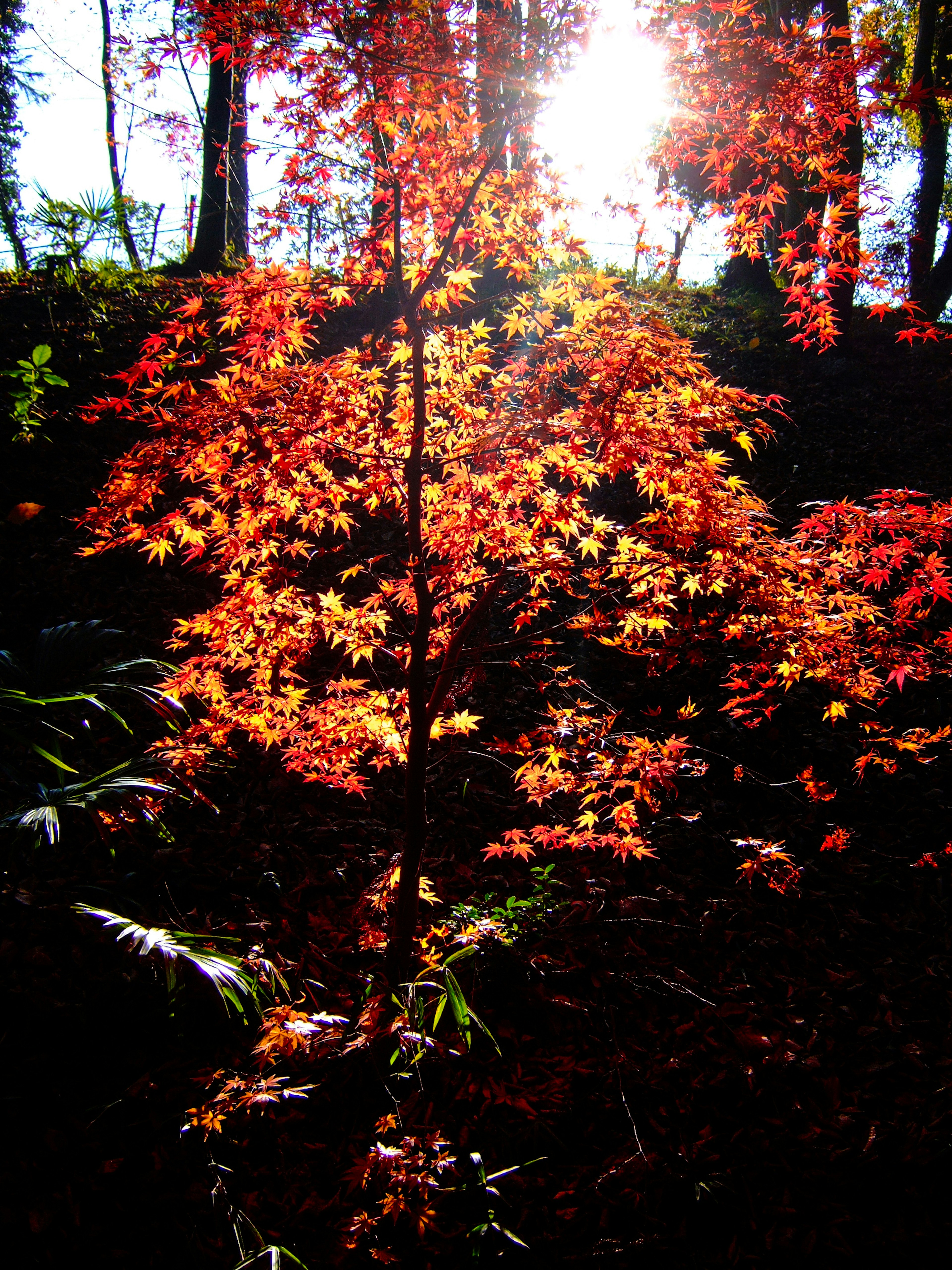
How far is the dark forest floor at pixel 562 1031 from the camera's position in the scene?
2.01 metres

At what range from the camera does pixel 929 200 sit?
32.1ft

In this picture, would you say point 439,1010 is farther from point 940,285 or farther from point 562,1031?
point 940,285

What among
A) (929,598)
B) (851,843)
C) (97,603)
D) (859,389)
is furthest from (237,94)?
(851,843)

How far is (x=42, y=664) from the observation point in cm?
254

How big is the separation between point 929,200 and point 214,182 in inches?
410

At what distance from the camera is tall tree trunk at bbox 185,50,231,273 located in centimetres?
817

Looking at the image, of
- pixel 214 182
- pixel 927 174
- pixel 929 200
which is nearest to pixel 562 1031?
pixel 214 182

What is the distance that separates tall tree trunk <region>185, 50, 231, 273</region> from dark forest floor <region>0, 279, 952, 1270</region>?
21.5 ft

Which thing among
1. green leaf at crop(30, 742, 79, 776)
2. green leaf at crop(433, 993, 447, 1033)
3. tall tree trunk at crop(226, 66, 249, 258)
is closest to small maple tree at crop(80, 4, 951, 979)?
green leaf at crop(433, 993, 447, 1033)

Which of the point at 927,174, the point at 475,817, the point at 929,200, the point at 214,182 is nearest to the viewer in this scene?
the point at 475,817

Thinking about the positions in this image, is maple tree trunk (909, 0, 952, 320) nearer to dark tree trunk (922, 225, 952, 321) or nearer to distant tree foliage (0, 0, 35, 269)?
dark tree trunk (922, 225, 952, 321)

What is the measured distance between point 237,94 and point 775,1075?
38.3ft

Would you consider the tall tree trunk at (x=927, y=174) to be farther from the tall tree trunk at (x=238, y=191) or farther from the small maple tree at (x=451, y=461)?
the small maple tree at (x=451, y=461)

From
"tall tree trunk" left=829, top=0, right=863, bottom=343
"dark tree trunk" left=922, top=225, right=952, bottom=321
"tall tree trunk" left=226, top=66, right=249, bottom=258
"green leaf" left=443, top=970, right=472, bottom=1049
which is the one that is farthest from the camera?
"dark tree trunk" left=922, top=225, right=952, bottom=321
